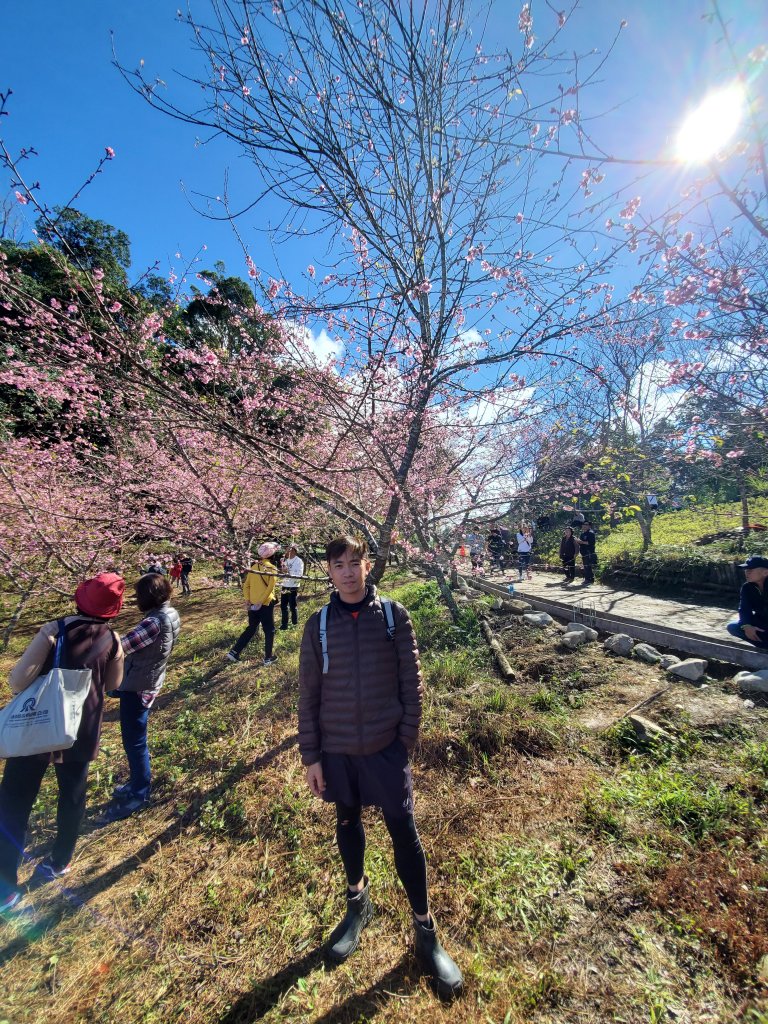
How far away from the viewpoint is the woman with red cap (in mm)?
2277

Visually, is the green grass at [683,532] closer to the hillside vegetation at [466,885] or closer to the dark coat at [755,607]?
the dark coat at [755,607]

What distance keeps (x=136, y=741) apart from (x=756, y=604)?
5790 mm

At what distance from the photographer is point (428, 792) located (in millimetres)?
3096

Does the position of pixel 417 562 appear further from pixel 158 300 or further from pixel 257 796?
pixel 158 300

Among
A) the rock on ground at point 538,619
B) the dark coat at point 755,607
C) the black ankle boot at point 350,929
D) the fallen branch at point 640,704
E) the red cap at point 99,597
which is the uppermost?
the red cap at point 99,597

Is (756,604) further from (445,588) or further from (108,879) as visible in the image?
(108,879)

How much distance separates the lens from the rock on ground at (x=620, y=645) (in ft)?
16.7

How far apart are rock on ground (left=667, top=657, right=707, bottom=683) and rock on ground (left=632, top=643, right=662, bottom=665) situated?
396mm

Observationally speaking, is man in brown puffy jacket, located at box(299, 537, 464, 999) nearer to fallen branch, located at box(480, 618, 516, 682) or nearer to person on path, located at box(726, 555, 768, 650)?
fallen branch, located at box(480, 618, 516, 682)

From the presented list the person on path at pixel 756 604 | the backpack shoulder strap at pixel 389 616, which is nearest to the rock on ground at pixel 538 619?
the person on path at pixel 756 604

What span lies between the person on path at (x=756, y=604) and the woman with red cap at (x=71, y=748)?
539 centimetres

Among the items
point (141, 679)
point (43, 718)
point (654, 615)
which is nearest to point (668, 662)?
point (654, 615)

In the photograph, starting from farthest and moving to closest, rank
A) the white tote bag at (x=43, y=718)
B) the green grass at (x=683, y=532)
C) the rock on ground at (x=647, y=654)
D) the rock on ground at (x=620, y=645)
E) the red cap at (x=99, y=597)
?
the green grass at (x=683, y=532)
the rock on ground at (x=620, y=645)
the rock on ground at (x=647, y=654)
the red cap at (x=99, y=597)
the white tote bag at (x=43, y=718)

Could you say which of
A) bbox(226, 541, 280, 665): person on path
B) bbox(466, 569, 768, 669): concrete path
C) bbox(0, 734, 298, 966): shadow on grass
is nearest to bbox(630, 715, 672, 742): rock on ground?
bbox(466, 569, 768, 669): concrete path
